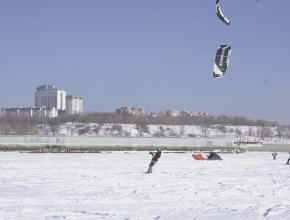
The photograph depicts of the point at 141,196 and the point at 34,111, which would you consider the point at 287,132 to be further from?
the point at 141,196

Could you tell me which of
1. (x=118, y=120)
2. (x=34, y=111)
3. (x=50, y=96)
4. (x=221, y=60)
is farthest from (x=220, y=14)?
(x=50, y=96)

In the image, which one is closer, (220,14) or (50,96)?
(220,14)

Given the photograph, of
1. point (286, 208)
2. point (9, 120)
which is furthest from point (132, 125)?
point (286, 208)

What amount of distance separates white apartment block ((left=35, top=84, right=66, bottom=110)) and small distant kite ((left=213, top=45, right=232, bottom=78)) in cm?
17080

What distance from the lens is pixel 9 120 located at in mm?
103312

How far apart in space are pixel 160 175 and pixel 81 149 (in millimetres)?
27144

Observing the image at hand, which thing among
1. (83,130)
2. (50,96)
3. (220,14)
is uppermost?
(50,96)

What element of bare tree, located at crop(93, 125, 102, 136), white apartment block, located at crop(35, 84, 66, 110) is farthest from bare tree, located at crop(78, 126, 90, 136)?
white apartment block, located at crop(35, 84, 66, 110)

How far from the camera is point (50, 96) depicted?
18825 centimetres

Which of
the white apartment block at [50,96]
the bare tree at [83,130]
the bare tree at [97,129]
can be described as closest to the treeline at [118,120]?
the bare tree at [97,129]

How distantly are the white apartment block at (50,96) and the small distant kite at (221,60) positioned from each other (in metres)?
171

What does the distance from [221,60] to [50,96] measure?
17462 centimetres

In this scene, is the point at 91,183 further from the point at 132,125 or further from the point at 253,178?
the point at 132,125

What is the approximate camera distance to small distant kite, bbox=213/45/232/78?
19969 mm
